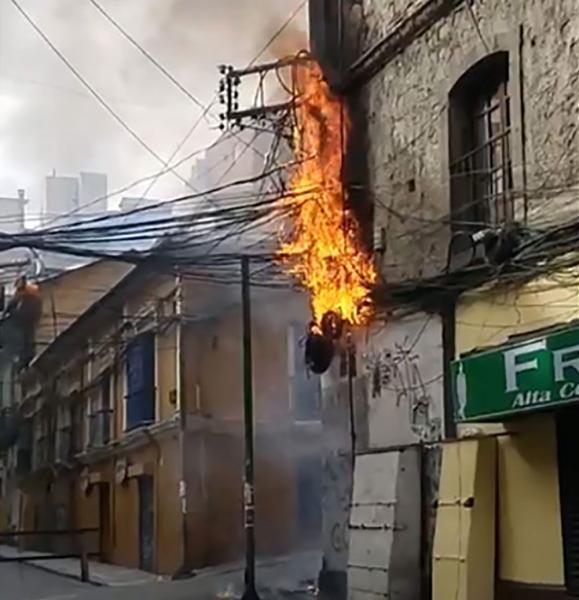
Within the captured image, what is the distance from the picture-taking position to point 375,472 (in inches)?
520

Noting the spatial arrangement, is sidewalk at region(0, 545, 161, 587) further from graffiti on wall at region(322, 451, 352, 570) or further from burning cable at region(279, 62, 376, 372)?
burning cable at region(279, 62, 376, 372)

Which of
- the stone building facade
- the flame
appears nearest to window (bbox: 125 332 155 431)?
the flame

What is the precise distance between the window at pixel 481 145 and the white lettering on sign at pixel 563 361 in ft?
9.26

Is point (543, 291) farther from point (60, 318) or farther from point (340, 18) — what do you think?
point (60, 318)

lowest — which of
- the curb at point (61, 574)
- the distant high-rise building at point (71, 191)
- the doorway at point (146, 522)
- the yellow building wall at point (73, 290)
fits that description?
the curb at point (61, 574)

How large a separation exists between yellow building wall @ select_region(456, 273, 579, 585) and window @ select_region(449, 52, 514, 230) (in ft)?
3.84

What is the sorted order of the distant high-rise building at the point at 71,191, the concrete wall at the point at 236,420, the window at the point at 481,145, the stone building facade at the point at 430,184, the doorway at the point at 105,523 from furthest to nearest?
the distant high-rise building at the point at 71,191, the doorway at the point at 105,523, the concrete wall at the point at 236,420, the window at the point at 481,145, the stone building facade at the point at 430,184

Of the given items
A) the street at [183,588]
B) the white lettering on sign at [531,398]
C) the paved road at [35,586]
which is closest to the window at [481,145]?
the white lettering on sign at [531,398]

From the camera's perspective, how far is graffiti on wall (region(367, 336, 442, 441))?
13180 millimetres

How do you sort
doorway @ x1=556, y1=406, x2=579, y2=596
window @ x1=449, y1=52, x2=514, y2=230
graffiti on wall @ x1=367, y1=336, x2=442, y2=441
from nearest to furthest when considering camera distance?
doorway @ x1=556, y1=406, x2=579, y2=596
window @ x1=449, y1=52, x2=514, y2=230
graffiti on wall @ x1=367, y1=336, x2=442, y2=441

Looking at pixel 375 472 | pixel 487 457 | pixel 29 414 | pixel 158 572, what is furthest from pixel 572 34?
pixel 29 414

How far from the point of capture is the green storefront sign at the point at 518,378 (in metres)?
9.63

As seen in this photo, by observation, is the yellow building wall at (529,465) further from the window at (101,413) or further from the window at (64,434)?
the window at (64,434)

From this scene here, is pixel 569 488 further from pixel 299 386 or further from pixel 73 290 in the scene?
pixel 73 290
